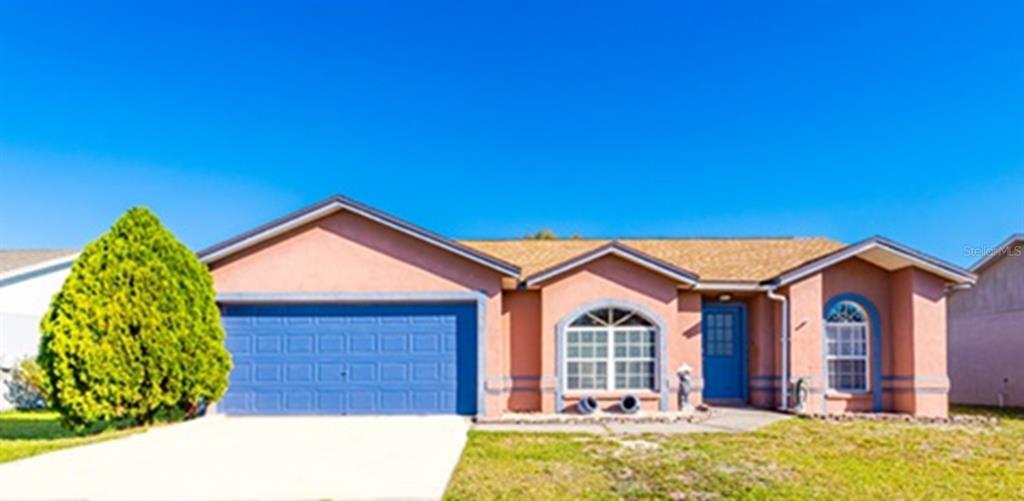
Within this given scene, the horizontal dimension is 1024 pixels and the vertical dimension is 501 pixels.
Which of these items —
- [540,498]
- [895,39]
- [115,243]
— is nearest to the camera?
[540,498]

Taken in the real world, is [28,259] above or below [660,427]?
above

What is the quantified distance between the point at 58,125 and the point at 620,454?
61.4 ft

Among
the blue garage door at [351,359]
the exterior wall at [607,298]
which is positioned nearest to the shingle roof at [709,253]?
the exterior wall at [607,298]

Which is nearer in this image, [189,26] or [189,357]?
[189,357]

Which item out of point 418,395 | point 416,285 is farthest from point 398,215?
point 418,395

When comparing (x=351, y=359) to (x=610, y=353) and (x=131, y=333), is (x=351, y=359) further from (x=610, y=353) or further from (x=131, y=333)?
(x=610, y=353)

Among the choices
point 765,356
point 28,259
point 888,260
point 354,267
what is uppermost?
point 28,259

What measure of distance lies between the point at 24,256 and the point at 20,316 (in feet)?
11.9

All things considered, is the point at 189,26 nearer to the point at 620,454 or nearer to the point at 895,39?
the point at 620,454

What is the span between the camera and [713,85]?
61.0 ft

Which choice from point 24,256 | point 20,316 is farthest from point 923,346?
point 24,256

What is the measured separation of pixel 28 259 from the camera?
64.2 feet

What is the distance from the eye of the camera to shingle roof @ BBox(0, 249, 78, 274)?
18.5 metres

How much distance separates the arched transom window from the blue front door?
244 centimetres
